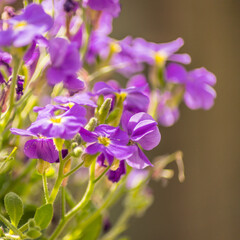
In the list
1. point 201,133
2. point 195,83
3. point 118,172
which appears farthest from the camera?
point 201,133

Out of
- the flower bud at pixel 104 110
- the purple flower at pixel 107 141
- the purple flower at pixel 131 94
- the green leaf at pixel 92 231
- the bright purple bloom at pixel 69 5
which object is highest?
the bright purple bloom at pixel 69 5

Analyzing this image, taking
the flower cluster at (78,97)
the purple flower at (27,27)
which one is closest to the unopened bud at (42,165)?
the flower cluster at (78,97)

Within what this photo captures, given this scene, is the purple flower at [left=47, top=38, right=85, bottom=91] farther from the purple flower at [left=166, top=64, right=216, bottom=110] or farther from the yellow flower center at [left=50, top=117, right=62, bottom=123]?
the purple flower at [left=166, top=64, right=216, bottom=110]

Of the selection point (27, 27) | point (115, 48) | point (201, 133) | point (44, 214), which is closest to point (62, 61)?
point (27, 27)

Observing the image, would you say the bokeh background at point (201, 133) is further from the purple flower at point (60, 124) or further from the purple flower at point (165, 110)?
the purple flower at point (60, 124)

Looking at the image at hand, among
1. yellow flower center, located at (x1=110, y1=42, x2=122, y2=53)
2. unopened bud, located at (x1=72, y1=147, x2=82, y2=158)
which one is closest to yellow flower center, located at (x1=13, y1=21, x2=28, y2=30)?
unopened bud, located at (x1=72, y1=147, x2=82, y2=158)

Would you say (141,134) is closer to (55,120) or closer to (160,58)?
(55,120)

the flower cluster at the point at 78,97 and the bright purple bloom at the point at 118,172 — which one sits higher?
the flower cluster at the point at 78,97
